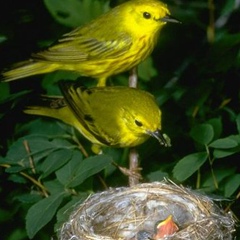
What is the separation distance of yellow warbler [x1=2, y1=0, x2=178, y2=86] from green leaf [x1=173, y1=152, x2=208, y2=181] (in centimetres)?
84

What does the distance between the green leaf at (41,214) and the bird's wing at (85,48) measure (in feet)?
3.38

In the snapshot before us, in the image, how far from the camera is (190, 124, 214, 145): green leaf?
5949 millimetres

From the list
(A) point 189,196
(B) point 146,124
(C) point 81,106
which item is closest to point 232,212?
(A) point 189,196

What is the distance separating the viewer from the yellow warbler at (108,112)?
6.18 meters

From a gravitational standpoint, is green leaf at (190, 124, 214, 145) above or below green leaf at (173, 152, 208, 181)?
above

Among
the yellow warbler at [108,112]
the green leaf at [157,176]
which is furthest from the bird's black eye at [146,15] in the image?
the green leaf at [157,176]

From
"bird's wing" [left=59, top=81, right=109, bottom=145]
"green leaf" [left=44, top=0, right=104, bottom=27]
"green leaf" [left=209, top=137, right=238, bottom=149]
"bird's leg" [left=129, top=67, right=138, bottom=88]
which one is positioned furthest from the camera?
"green leaf" [left=44, top=0, right=104, bottom=27]

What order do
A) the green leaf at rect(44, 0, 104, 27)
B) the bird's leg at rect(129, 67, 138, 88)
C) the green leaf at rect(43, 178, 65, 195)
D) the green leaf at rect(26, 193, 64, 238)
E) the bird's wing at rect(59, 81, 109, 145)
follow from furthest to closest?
the green leaf at rect(44, 0, 104, 27) < the bird's leg at rect(129, 67, 138, 88) < the bird's wing at rect(59, 81, 109, 145) < the green leaf at rect(43, 178, 65, 195) < the green leaf at rect(26, 193, 64, 238)

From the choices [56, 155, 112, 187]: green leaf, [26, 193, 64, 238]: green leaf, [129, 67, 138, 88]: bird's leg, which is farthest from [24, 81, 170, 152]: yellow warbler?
[26, 193, 64, 238]: green leaf

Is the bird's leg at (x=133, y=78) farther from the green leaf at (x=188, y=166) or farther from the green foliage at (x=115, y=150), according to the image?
the green leaf at (x=188, y=166)

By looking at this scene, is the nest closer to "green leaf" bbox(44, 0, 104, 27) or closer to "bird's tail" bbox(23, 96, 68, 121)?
"bird's tail" bbox(23, 96, 68, 121)

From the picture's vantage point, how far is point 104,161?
5.86 meters

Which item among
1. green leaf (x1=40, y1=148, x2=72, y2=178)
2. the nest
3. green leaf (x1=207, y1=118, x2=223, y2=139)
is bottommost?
the nest

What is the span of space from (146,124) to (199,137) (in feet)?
1.12
